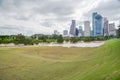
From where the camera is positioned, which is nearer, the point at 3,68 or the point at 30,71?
the point at 30,71

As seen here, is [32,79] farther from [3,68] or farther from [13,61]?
[13,61]

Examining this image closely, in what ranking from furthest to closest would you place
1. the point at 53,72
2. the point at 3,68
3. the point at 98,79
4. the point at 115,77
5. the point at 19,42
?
the point at 19,42 < the point at 3,68 < the point at 53,72 < the point at 98,79 < the point at 115,77

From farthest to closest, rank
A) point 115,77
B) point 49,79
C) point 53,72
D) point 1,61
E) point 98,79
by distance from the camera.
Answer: point 1,61
point 53,72
point 49,79
point 98,79
point 115,77

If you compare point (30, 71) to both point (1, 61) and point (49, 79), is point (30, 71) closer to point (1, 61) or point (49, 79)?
point (49, 79)

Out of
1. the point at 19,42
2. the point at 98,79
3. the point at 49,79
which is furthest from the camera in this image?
the point at 19,42

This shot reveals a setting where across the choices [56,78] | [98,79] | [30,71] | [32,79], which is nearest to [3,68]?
[30,71]

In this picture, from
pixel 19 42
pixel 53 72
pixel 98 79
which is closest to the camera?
pixel 98 79

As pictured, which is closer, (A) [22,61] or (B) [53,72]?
(B) [53,72]

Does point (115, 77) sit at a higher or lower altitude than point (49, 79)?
higher

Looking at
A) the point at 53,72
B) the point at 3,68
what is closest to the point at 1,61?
the point at 3,68
